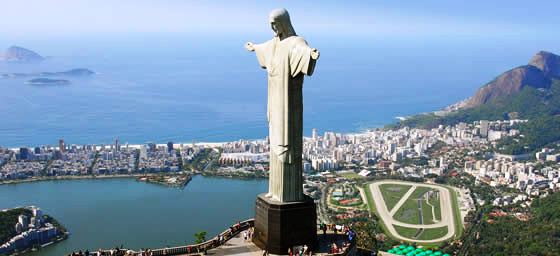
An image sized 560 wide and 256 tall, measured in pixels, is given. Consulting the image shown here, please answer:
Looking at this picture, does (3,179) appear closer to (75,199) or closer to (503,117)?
(75,199)

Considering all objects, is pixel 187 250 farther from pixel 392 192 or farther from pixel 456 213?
pixel 392 192

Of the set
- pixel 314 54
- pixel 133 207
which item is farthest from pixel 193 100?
pixel 314 54

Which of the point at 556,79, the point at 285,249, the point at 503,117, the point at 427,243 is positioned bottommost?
the point at 427,243

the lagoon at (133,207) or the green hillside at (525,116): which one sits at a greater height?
the green hillside at (525,116)

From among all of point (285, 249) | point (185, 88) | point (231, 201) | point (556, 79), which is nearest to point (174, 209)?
point (231, 201)

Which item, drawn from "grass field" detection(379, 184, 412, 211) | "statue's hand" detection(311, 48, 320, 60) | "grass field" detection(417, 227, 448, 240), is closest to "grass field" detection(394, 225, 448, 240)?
"grass field" detection(417, 227, 448, 240)

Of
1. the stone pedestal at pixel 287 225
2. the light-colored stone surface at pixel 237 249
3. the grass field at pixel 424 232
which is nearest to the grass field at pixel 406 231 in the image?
the grass field at pixel 424 232

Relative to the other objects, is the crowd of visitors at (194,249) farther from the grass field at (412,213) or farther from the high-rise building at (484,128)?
the high-rise building at (484,128)
